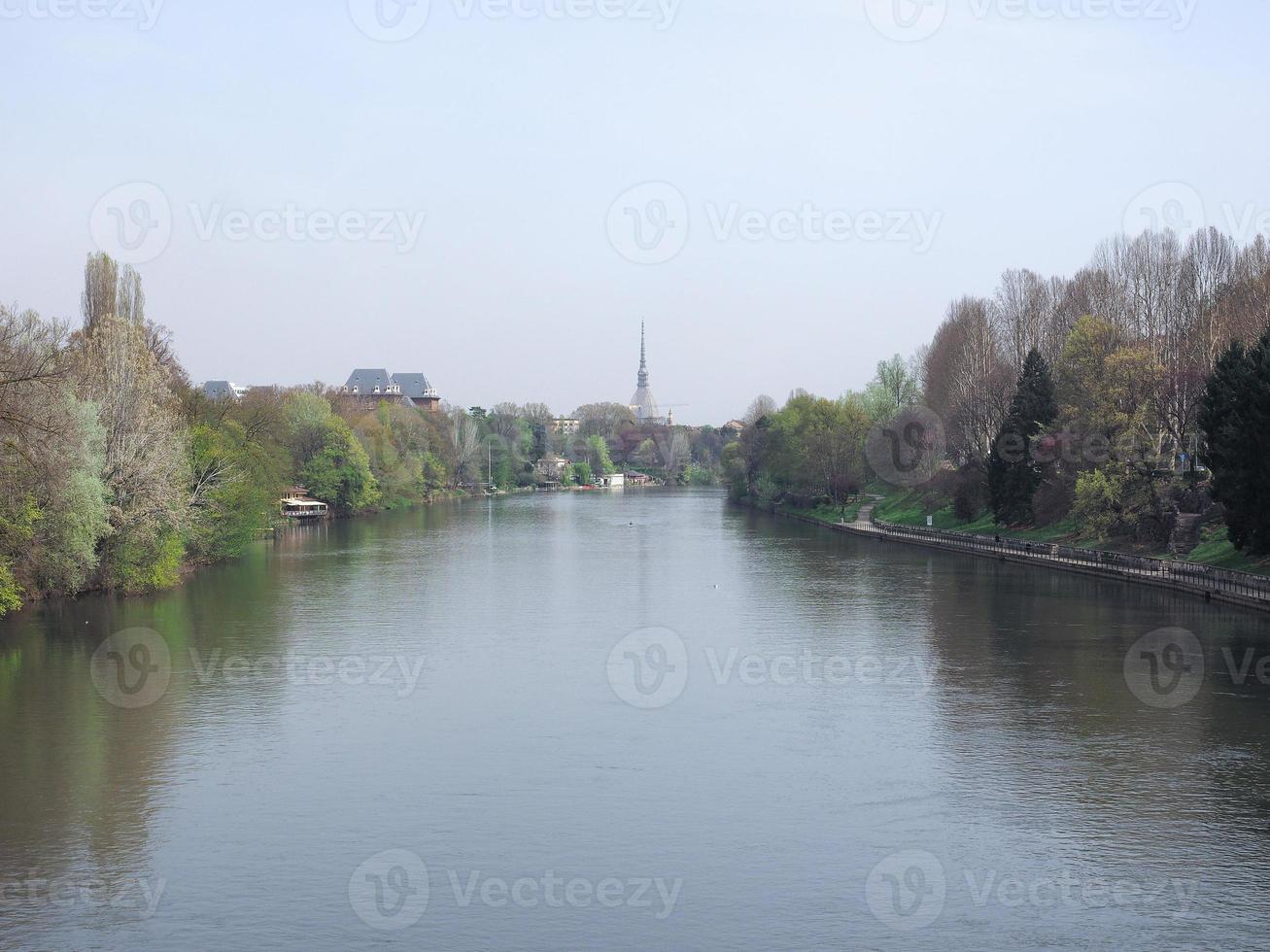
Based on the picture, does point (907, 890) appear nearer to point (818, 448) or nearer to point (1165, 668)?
point (1165, 668)

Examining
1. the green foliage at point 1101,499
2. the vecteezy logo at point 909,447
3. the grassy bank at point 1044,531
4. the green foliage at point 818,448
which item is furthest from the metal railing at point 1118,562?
the green foliage at point 818,448

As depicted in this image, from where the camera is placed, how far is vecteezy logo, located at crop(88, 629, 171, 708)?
29.0 meters

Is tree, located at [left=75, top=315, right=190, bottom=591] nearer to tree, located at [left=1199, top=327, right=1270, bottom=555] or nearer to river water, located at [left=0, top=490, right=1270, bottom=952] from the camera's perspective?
river water, located at [left=0, top=490, right=1270, bottom=952]

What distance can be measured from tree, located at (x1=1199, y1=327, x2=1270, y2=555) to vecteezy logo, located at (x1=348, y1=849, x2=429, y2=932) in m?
34.0

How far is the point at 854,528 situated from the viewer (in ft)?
269

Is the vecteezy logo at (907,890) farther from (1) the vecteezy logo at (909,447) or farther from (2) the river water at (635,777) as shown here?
(1) the vecteezy logo at (909,447)

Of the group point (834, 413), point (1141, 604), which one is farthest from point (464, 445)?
point (1141, 604)

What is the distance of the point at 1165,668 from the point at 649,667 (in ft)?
43.5

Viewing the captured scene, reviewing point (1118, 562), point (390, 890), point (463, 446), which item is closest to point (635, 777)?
point (390, 890)

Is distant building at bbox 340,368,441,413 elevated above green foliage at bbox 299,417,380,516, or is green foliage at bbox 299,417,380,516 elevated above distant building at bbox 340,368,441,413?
distant building at bbox 340,368,441,413

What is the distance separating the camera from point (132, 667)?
106 ft

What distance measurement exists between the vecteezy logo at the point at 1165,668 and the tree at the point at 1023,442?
28.9 m

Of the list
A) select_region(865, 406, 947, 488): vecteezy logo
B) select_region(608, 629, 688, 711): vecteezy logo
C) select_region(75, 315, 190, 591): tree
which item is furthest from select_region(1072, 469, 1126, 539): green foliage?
select_region(75, 315, 190, 591): tree

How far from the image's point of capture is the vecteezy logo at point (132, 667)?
2900 cm
